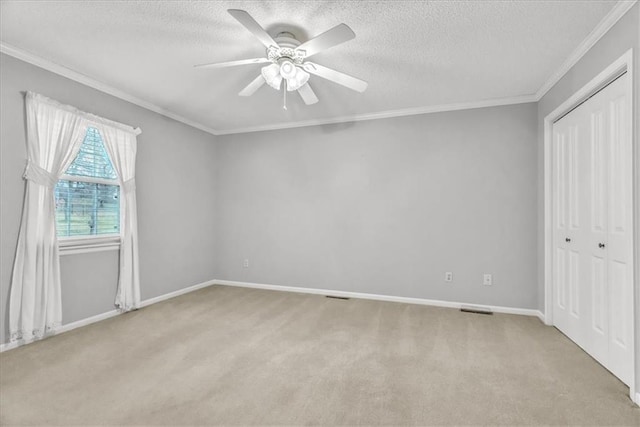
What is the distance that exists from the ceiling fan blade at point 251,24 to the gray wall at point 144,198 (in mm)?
2344

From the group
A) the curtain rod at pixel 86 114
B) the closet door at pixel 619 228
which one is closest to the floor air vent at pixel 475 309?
the closet door at pixel 619 228

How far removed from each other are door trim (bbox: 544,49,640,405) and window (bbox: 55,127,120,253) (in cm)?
464

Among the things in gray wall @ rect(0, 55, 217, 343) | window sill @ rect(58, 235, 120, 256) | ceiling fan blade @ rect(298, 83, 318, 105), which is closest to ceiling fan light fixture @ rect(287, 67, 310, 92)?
ceiling fan blade @ rect(298, 83, 318, 105)

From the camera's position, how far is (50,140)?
111 inches

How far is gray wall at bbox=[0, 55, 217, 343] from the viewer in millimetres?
2584

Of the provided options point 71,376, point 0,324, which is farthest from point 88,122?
point 71,376

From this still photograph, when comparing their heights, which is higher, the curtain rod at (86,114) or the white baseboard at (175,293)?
the curtain rod at (86,114)

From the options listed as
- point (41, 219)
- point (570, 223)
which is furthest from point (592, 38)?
point (41, 219)

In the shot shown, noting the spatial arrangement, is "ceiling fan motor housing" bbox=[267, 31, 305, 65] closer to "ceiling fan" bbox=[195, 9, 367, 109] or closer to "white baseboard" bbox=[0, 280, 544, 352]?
"ceiling fan" bbox=[195, 9, 367, 109]

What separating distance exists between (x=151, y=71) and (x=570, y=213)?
14.1 ft

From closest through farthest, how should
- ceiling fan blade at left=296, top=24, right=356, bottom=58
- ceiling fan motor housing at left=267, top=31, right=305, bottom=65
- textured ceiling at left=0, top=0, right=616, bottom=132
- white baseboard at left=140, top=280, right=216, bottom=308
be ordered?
1. ceiling fan blade at left=296, top=24, right=356, bottom=58
2. textured ceiling at left=0, top=0, right=616, bottom=132
3. ceiling fan motor housing at left=267, top=31, right=305, bottom=65
4. white baseboard at left=140, top=280, right=216, bottom=308

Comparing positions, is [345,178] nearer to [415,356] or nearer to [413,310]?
[413,310]

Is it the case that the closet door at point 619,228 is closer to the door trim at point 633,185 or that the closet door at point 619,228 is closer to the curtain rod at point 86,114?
the door trim at point 633,185

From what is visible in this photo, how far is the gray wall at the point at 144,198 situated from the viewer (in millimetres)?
2584
